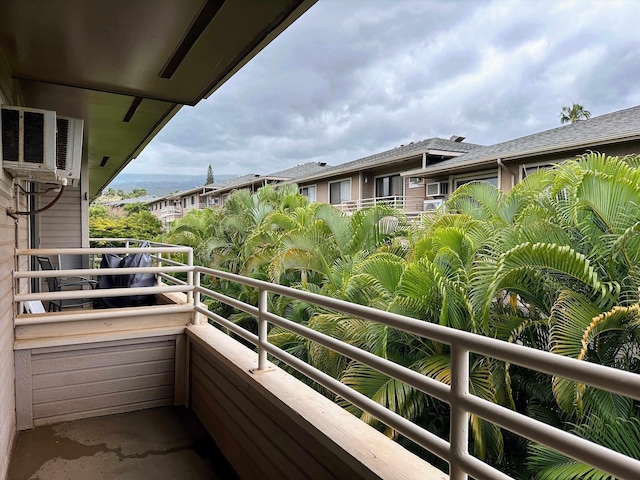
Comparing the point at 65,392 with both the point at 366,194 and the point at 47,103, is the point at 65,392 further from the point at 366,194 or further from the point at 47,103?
the point at 366,194

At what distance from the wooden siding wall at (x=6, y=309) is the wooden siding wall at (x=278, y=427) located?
1.28 meters

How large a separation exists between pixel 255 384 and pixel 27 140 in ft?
6.66

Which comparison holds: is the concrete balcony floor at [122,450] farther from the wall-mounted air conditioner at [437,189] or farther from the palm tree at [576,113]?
the palm tree at [576,113]


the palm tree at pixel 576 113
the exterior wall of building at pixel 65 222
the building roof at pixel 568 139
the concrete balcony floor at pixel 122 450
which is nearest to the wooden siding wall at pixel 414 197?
the building roof at pixel 568 139

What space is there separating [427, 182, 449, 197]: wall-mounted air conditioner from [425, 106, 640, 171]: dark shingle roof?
0.76 metres

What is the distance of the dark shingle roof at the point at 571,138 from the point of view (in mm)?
8492

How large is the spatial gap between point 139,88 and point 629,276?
3.64m

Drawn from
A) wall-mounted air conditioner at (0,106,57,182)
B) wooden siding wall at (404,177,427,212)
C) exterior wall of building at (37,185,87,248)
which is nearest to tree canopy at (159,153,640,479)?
wall-mounted air conditioner at (0,106,57,182)

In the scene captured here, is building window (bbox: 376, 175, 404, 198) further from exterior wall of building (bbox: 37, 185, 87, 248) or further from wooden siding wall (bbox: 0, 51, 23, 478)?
wooden siding wall (bbox: 0, 51, 23, 478)

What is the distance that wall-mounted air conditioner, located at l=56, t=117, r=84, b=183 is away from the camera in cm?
303

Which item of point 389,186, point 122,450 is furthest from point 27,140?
point 389,186

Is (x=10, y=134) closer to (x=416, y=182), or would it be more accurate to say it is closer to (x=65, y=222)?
(x=65, y=222)

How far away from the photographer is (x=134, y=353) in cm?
377

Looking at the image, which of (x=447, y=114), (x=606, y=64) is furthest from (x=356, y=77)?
(x=606, y=64)
